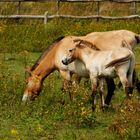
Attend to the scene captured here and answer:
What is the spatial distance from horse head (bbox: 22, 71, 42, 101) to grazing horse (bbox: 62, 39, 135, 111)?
0.83 metres

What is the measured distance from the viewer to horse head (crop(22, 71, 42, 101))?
10.7 m

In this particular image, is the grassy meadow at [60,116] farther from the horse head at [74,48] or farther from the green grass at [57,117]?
the horse head at [74,48]

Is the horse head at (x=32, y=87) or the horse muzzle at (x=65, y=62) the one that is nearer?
the horse muzzle at (x=65, y=62)

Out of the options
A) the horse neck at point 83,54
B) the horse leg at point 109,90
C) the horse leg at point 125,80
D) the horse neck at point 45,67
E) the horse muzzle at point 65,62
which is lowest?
the horse leg at point 109,90

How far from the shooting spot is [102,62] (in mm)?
9688

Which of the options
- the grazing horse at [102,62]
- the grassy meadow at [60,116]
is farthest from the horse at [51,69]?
the grazing horse at [102,62]

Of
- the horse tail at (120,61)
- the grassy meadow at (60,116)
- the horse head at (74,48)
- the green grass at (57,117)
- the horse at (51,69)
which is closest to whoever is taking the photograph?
the grassy meadow at (60,116)

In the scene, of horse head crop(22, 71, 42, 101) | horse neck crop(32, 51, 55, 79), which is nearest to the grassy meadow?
horse head crop(22, 71, 42, 101)

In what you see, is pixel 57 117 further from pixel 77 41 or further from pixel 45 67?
pixel 45 67

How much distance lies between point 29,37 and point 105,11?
31.2ft

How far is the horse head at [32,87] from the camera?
35.1 ft

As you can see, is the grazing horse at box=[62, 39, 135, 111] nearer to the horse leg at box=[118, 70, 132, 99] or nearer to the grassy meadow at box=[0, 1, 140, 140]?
the horse leg at box=[118, 70, 132, 99]

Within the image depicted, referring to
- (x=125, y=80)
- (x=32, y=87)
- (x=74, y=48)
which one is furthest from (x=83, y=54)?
(x=32, y=87)

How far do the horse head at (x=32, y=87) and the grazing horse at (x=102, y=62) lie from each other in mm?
831
